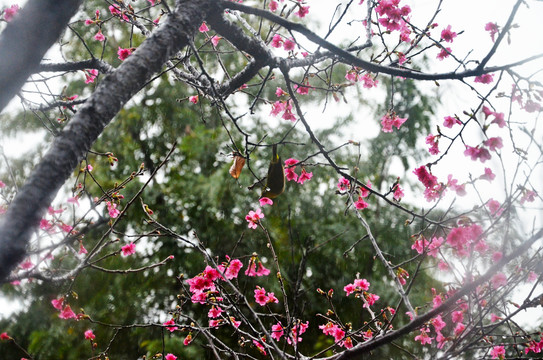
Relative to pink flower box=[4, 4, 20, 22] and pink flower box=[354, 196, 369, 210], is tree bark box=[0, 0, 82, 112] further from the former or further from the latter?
pink flower box=[354, 196, 369, 210]

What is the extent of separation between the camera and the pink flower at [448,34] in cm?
272

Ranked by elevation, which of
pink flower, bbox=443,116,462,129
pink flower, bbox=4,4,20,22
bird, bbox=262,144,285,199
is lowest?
bird, bbox=262,144,285,199

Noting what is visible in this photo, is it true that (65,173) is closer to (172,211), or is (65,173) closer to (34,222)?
(34,222)

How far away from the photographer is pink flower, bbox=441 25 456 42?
2717 mm

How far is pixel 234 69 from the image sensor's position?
6.24 meters

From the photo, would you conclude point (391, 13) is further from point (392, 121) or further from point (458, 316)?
point (458, 316)

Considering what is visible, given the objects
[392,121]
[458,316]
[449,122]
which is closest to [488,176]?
[449,122]

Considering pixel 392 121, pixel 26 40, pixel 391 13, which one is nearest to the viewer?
pixel 26 40

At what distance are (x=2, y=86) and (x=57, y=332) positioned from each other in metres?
4.84

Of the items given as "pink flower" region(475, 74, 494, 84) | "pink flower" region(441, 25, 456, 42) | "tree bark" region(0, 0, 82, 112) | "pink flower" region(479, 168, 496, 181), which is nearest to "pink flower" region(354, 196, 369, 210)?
"pink flower" region(479, 168, 496, 181)

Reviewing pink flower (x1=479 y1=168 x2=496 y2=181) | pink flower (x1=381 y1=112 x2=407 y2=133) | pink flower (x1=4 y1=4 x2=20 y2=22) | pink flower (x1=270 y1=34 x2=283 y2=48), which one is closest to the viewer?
pink flower (x1=479 y1=168 x2=496 y2=181)

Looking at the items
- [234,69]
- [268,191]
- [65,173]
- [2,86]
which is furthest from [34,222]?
[234,69]

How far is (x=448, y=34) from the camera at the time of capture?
2.72 meters

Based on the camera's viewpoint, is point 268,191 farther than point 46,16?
Yes
